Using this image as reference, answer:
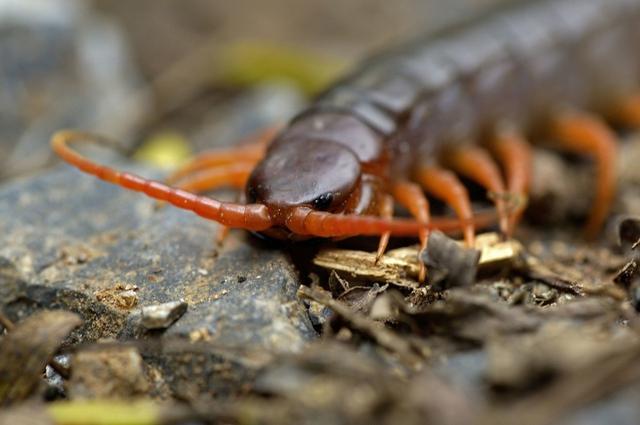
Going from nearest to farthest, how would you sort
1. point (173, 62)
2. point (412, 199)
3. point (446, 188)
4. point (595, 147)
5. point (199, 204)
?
1. point (199, 204)
2. point (412, 199)
3. point (446, 188)
4. point (595, 147)
5. point (173, 62)

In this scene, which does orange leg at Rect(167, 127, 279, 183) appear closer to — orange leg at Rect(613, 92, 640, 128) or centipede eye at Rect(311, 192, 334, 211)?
centipede eye at Rect(311, 192, 334, 211)

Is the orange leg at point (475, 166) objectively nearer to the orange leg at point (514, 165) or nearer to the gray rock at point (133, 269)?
the orange leg at point (514, 165)

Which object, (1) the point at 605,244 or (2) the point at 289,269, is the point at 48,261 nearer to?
(2) the point at 289,269

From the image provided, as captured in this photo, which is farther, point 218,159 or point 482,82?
point 482,82

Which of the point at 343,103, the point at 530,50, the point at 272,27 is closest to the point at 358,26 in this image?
the point at 272,27

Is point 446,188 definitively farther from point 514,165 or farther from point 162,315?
point 162,315

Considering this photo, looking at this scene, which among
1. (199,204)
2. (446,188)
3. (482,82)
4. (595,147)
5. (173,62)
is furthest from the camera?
(173,62)

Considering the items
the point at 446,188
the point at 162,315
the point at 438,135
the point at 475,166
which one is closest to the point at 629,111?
the point at 475,166
